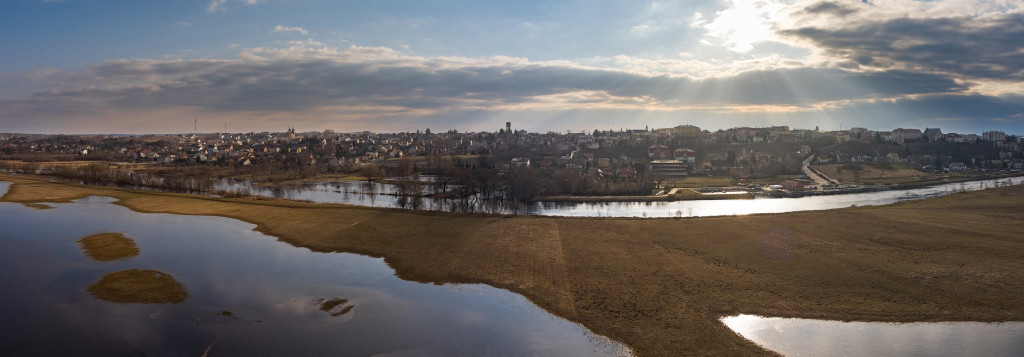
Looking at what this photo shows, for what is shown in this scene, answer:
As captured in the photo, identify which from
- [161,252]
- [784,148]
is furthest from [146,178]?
[784,148]

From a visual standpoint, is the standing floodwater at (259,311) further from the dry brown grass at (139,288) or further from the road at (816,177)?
the road at (816,177)

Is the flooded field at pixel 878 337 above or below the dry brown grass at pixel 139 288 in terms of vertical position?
below

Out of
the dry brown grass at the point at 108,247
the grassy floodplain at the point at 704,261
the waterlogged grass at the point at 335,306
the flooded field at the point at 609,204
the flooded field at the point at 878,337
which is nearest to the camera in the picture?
the flooded field at the point at 878,337

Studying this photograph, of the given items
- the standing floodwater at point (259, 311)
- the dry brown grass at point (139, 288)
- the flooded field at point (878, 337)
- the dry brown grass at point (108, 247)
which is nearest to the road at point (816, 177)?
the flooded field at point (878, 337)

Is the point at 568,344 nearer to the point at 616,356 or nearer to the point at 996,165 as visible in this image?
the point at 616,356

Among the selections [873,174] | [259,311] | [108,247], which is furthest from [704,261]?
[873,174]

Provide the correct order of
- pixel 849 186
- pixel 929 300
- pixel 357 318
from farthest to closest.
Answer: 1. pixel 849 186
2. pixel 929 300
3. pixel 357 318

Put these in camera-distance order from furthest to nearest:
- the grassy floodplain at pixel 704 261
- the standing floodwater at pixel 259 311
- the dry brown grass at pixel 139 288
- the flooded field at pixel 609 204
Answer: the flooded field at pixel 609 204, the dry brown grass at pixel 139 288, the grassy floodplain at pixel 704 261, the standing floodwater at pixel 259 311
